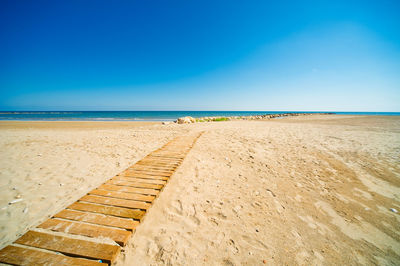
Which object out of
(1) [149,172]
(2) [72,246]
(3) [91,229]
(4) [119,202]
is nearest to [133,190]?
(4) [119,202]

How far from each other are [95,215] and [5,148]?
8.93 meters

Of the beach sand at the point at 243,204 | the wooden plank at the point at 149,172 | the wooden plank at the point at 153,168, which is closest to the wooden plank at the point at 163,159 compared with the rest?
the beach sand at the point at 243,204

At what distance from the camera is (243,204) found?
3570 millimetres

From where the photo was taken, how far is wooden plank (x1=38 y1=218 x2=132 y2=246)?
2.41m

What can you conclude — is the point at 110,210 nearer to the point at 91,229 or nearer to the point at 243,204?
the point at 91,229

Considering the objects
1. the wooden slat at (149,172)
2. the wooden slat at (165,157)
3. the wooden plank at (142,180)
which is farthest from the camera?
the wooden slat at (165,157)

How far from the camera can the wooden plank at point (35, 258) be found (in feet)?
6.46

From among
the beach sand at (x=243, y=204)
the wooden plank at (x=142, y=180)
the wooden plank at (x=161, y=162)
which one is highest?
the wooden plank at (x=161, y=162)

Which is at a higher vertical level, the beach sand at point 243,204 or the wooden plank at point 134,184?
the wooden plank at point 134,184

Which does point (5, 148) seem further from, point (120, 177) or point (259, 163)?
point (259, 163)

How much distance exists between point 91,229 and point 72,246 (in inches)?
12.9

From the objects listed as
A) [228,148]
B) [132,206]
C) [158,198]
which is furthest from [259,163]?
[132,206]

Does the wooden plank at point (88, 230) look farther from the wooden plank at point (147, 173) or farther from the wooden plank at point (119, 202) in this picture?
the wooden plank at point (147, 173)

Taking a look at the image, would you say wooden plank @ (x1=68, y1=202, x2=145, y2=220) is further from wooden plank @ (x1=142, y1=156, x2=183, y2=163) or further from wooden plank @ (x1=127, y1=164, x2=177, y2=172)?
wooden plank @ (x1=142, y1=156, x2=183, y2=163)
